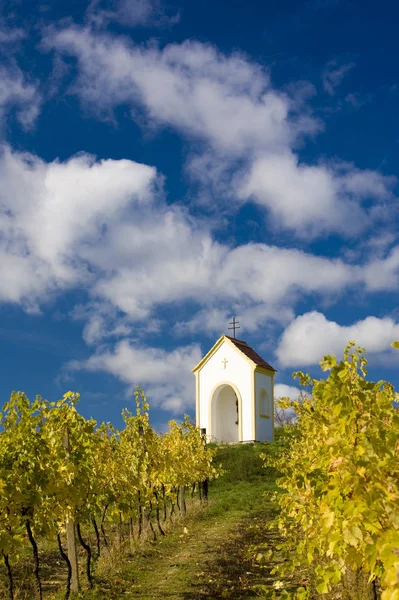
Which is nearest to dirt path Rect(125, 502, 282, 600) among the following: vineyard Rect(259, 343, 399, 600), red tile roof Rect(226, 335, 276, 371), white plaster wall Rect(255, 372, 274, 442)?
vineyard Rect(259, 343, 399, 600)

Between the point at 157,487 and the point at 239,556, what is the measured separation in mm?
4524

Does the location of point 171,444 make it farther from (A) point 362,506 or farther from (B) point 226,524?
(A) point 362,506

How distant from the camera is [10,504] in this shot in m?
7.25

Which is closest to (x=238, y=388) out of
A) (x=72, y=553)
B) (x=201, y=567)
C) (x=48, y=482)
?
(x=201, y=567)

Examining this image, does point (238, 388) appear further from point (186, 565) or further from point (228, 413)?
point (186, 565)

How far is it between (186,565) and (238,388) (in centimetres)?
2362

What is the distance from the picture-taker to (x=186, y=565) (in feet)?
33.0

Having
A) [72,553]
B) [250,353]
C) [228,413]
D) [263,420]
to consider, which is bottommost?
[72,553]

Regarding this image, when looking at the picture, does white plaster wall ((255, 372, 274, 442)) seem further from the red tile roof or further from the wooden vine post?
the wooden vine post

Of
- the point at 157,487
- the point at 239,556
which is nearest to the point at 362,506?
the point at 239,556

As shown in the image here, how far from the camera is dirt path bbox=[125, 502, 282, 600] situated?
8.40m

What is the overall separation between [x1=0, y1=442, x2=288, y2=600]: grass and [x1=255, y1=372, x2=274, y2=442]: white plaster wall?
622 inches

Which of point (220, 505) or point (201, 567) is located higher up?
point (220, 505)

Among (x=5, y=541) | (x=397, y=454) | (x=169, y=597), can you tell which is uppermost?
(x=397, y=454)
